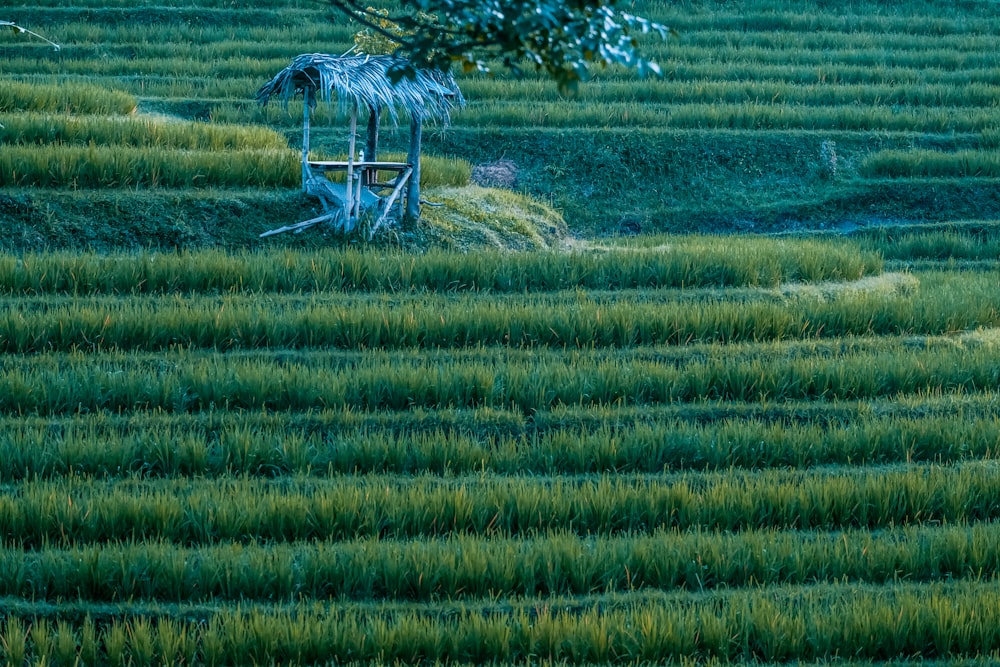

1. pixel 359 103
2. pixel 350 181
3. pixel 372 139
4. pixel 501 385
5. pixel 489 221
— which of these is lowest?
pixel 501 385

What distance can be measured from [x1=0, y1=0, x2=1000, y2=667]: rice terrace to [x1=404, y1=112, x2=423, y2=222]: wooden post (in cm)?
9

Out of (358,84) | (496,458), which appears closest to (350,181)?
(358,84)

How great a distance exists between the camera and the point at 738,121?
44.9 feet

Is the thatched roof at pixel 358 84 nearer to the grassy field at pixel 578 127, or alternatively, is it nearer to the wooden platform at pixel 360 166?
the wooden platform at pixel 360 166

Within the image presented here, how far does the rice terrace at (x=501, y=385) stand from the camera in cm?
437

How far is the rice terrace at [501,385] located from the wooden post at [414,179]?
3.6 inches

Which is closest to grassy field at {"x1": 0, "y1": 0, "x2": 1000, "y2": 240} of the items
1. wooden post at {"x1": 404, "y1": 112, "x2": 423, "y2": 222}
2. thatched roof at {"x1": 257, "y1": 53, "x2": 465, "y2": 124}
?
wooden post at {"x1": 404, "y1": 112, "x2": 423, "y2": 222}

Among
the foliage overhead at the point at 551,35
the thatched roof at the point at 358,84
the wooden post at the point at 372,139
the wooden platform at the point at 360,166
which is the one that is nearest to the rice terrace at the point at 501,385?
the wooden platform at the point at 360,166

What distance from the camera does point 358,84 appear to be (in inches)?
356

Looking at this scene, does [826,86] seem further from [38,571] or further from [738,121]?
[38,571]

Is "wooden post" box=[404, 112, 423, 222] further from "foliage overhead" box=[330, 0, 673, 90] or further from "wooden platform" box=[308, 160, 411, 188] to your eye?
"foliage overhead" box=[330, 0, 673, 90]

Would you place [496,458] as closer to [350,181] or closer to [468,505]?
[468,505]

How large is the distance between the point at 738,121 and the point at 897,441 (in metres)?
8.17

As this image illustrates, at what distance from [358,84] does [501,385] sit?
3440 mm
